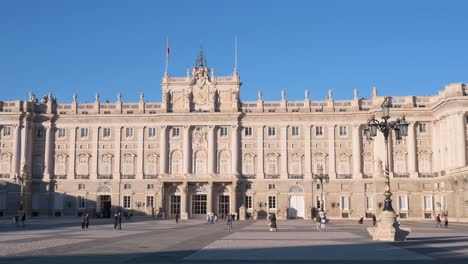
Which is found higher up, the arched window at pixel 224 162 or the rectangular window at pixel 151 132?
the rectangular window at pixel 151 132

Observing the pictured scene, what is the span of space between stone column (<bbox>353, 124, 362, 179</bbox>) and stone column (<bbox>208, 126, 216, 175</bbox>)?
741 inches

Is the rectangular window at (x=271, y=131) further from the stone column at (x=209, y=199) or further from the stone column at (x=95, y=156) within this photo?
the stone column at (x=95, y=156)

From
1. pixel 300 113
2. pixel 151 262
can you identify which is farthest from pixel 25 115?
pixel 151 262

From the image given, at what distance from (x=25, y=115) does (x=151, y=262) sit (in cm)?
6667

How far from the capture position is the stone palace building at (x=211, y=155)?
266ft

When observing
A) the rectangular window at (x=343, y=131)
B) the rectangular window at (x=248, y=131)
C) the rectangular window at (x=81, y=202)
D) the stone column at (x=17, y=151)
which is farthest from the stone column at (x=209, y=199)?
the stone column at (x=17, y=151)

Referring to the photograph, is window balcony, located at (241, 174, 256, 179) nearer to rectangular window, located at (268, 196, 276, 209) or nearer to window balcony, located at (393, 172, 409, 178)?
rectangular window, located at (268, 196, 276, 209)

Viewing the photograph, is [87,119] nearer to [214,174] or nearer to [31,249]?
[214,174]

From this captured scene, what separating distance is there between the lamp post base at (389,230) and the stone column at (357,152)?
47.1 meters

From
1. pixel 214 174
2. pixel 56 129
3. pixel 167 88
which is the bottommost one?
pixel 214 174

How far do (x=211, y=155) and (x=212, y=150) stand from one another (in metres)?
0.69

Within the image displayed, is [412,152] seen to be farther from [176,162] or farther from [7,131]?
[7,131]

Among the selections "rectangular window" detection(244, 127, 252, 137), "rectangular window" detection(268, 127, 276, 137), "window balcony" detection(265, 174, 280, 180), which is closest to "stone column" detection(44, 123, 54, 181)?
"rectangular window" detection(244, 127, 252, 137)

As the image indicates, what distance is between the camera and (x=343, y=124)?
271 ft
